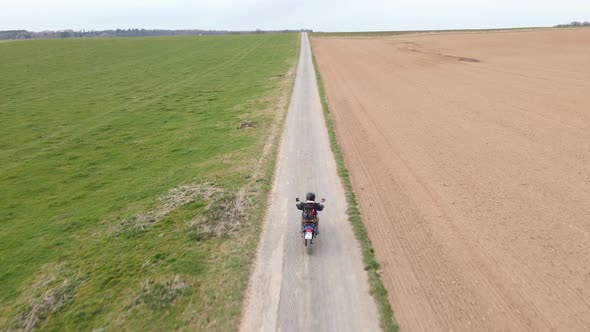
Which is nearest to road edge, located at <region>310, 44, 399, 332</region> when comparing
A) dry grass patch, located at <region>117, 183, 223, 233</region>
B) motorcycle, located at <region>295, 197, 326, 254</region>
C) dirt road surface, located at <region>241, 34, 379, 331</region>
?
dirt road surface, located at <region>241, 34, 379, 331</region>

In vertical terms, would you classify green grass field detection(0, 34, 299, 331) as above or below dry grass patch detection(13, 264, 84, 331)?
above

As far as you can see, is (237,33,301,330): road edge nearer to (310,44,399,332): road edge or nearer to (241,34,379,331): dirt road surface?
(241,34,379,331): dirt road surface

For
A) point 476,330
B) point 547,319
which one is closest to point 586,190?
point 547,319

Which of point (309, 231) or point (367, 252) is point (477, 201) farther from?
point (309, 231)

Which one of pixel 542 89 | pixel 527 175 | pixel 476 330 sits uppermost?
pixel 542 89

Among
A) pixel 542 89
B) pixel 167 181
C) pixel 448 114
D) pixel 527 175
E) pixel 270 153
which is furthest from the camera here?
pixel 542 89

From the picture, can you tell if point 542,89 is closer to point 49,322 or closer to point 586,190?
point 586,190
